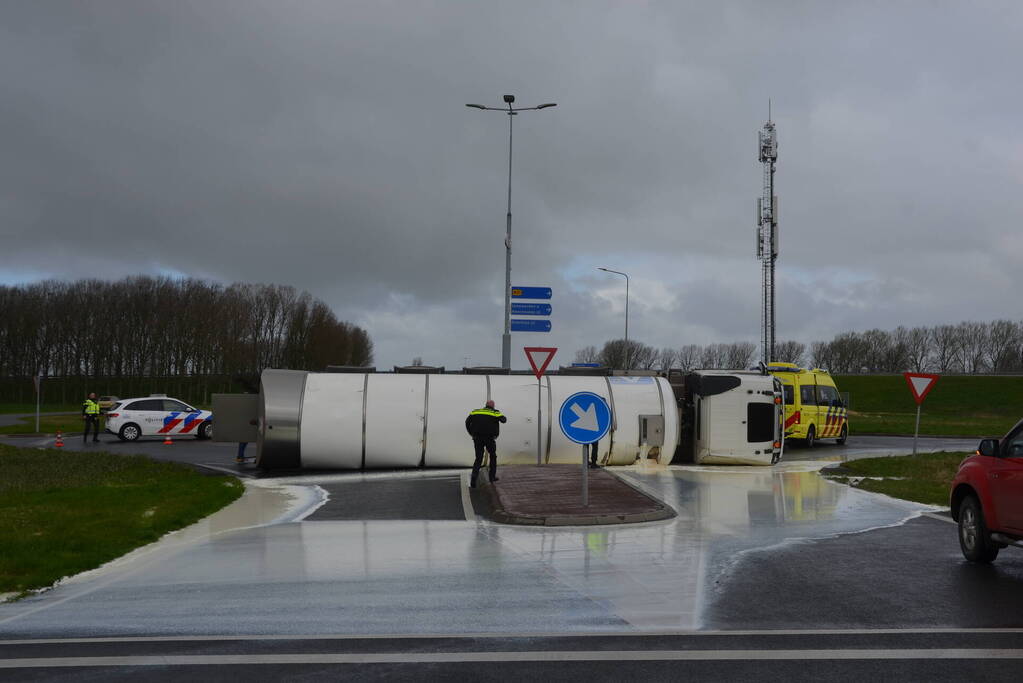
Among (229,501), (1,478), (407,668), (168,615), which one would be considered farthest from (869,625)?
(1,478)

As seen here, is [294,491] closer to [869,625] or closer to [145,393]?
[869,625]

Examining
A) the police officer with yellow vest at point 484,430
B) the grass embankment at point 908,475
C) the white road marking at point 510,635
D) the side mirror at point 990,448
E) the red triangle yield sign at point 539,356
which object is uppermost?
the red triangle yield sign at point 539,356

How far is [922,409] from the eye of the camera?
83250 mm

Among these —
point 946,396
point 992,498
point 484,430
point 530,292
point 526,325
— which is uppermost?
point 530,292

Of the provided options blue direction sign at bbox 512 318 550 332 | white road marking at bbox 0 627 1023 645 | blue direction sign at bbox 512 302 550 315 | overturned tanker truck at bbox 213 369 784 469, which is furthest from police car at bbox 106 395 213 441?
white road marking at bbox 0 627 1023 645

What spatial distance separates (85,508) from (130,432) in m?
19.4

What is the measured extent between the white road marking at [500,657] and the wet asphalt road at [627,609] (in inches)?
0.8

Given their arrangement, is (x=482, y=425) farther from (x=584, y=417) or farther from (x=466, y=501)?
(x=584, y=417)

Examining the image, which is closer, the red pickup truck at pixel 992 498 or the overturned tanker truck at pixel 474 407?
the red pickup truck at pixel 992 498

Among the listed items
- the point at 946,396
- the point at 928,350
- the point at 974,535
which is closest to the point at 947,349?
the point at 928,350

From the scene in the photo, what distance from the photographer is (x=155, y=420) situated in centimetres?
3155

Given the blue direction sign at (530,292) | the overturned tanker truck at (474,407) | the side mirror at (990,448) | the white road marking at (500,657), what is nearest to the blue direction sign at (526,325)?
the blue direction sign at (530,292)

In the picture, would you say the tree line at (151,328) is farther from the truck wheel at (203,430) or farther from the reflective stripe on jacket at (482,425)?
the reflective stripe on jacket at (482,425)

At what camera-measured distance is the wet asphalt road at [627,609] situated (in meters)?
5.63
